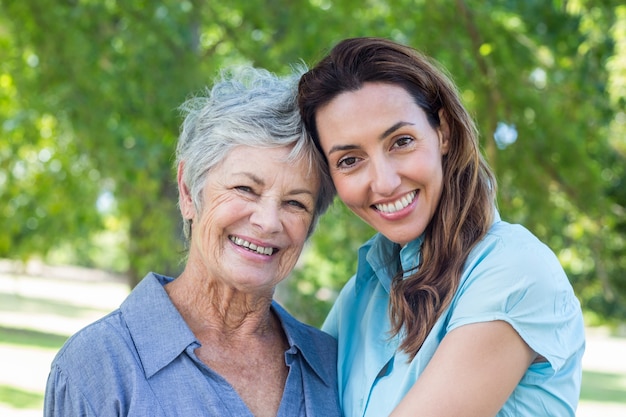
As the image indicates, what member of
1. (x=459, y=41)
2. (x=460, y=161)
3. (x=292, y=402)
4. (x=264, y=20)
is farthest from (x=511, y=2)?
(x=292, y=402)

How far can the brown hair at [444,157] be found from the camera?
97.9 inches

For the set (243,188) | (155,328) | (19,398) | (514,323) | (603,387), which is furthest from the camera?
(603,387)

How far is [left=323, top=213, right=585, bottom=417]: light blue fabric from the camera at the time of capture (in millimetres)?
2209

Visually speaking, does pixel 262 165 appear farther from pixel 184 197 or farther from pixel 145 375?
pixel 145 375

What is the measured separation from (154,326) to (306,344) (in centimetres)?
55

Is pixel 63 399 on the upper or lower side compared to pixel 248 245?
lower

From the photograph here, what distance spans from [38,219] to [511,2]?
174 inches

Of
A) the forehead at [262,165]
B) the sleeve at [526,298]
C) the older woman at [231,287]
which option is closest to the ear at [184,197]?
the older woman at [231,287]

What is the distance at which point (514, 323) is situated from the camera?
218cm

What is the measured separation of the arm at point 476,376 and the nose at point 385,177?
0.49 metres

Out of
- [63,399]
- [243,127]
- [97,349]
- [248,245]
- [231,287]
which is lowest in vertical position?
[63,399]

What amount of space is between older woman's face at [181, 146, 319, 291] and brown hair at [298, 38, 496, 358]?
0.18 meters

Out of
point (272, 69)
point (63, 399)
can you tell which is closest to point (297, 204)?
point (63, 399)

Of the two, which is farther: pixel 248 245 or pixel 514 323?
pixel 248 245
